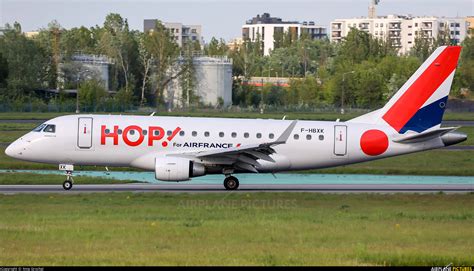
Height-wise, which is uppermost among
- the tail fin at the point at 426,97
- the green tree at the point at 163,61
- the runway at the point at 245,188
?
the green tree at the point at 163,61

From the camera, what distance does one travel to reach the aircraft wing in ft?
128

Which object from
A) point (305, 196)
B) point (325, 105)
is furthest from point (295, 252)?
point (325, 105)

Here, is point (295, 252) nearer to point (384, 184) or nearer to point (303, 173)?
point (384, 184)

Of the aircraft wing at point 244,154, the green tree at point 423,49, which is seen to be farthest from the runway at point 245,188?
the green tree at point 423,49

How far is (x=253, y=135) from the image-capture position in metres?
40.8

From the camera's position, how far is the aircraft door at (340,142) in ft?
136

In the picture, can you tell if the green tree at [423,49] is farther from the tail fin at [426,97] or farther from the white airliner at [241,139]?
the white airliner at [241,139]

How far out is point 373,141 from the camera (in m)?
41.4

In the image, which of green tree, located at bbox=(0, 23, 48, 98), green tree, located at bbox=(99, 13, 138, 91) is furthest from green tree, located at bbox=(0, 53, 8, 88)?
green tree, located at bbox=(99, 13, 138, 91)

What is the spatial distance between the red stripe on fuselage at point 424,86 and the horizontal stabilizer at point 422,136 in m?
0.52

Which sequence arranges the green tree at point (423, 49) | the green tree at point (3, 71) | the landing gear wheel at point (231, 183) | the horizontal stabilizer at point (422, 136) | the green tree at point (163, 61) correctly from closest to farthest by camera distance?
1. the landing gear wheel at point (231, 183)
2. the horizontal stabilizer at point (422, 136)
3. the green tree at point (3, 71)
4. the green tree at point (163, 61)
5. the green tree at point (423, 49)

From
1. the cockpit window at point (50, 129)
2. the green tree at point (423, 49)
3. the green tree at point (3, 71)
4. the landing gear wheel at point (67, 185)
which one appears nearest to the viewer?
the landing gear wheel at point (67, 185)

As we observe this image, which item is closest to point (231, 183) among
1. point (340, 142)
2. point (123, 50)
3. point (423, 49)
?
point (340, 142)

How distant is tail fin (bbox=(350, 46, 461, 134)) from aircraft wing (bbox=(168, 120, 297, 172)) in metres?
4.70
